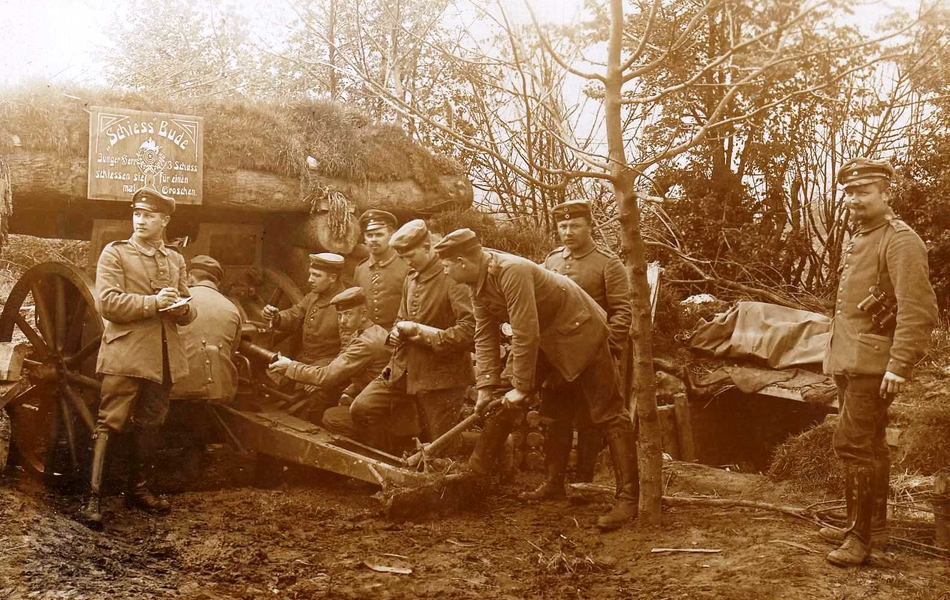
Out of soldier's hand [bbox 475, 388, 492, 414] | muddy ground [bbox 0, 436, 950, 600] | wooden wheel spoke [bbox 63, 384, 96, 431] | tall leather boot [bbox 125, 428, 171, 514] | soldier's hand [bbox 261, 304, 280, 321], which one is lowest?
muddy ground [bbox 0, 436, 950, 600]

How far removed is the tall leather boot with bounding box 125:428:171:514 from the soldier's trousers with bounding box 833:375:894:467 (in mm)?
3677

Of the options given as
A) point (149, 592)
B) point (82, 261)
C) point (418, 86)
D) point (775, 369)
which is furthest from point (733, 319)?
point (82, 261)

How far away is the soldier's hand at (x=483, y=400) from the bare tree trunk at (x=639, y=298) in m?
0.86

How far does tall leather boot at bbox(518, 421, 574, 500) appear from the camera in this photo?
541 centimetres

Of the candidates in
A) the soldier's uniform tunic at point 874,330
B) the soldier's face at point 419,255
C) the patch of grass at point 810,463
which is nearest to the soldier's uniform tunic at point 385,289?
the soldier's face at point 419,255

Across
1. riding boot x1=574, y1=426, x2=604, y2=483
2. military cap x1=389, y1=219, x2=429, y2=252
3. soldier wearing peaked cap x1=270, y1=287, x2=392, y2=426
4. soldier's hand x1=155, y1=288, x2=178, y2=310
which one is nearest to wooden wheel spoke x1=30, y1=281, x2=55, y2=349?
soldier's hand x1=155, y1=288, x2=178, y2=310

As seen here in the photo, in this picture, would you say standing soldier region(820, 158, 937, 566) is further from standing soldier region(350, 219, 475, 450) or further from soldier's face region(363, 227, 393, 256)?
soldier's face region(363, 227, 393, 256)

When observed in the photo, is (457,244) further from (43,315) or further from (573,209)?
(43,315)

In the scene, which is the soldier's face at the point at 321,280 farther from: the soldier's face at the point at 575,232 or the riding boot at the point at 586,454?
the riding boot at the point at 586,454

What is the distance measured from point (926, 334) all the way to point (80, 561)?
3894 millimetres

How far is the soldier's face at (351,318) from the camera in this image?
6438 millimetres

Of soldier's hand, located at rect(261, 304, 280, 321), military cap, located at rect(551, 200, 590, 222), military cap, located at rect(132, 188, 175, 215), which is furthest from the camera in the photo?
soldier's hand, located at rect(261, 304, 280, 321)

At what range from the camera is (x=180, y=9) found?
1004cm

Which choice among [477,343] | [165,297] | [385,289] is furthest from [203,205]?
[477,343]
